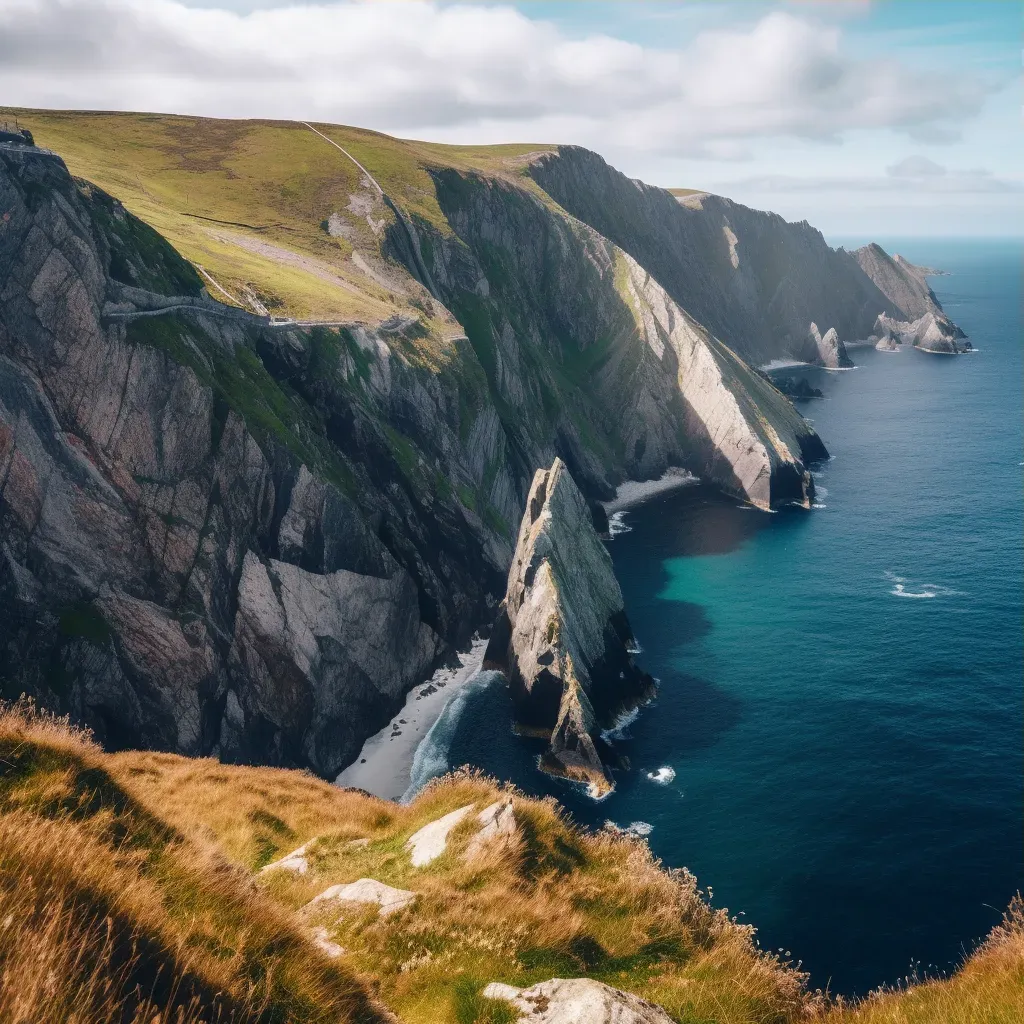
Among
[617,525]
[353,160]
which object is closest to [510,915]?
[617,525]

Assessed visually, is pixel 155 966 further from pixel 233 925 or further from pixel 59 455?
pixel 59 455

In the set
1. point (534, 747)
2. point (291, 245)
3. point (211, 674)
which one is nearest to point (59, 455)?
point (211, 674)

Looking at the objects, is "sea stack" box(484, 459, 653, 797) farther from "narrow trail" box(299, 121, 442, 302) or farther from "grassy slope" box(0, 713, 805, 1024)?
"narrow trail" box(299, 121, 442, 302)

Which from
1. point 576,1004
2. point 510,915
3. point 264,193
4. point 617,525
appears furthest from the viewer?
point 264,193

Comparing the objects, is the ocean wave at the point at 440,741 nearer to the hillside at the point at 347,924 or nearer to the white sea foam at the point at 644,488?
the hillside at the point at 347,924

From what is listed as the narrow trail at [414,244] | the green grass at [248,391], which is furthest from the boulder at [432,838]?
the narrow trail at [414,244]

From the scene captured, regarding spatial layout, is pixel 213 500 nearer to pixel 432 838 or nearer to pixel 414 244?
pixel 432 838
